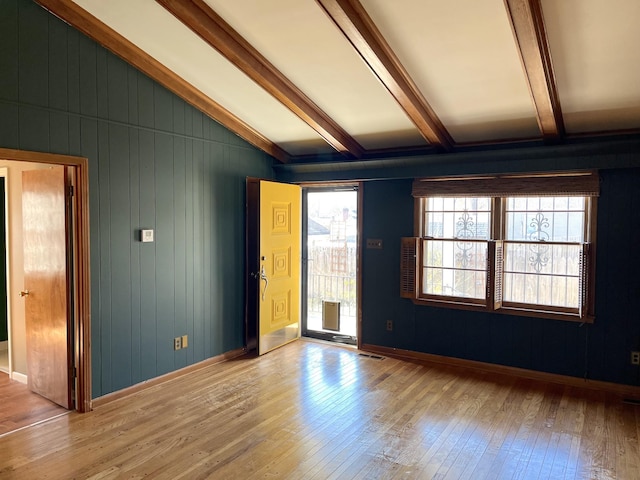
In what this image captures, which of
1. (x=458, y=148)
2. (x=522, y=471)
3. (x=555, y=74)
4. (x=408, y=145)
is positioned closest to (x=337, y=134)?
(x=408, y=145)

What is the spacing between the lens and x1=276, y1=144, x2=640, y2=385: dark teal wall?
4.20 m

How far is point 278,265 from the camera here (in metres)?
5.57

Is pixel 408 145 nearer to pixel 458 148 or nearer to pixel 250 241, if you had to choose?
pixel 458 148

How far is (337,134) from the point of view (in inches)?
194

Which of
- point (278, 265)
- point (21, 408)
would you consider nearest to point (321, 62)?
point (278, 265)

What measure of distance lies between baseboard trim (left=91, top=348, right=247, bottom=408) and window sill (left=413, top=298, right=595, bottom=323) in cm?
214

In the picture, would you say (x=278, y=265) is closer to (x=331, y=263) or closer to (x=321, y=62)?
(x=331, y=263)

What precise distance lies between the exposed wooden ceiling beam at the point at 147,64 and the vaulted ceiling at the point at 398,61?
10 mm

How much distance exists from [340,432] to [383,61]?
2730mm

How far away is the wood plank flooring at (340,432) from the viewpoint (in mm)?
2984

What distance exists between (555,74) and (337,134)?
2.14 metres

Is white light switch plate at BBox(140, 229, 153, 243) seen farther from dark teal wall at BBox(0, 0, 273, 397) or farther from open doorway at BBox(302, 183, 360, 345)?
open doorway at BBox(302, 183, 360, 345)

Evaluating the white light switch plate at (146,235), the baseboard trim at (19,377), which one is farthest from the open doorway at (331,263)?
the baseboard trim at (19,377)

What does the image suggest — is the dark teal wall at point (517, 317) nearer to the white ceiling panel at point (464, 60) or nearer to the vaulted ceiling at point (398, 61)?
the vaulted ceiling at point (398, 61)
